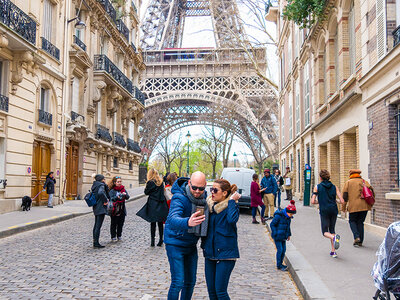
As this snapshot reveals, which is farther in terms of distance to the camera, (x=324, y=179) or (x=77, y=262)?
(x=324, y=179)

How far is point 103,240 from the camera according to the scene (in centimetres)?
952

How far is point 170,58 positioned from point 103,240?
50.6 metres

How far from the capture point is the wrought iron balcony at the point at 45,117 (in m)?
17.0

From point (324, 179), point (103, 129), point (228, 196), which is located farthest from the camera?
point (103, 129)

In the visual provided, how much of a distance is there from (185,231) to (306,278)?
255cm

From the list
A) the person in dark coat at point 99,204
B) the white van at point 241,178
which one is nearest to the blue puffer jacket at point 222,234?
the person in dark coat at point 99,204

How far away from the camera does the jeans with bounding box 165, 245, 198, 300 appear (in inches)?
151

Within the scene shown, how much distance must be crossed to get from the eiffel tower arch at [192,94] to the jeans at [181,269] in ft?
104

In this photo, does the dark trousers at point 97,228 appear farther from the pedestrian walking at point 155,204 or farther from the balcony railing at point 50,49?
the balcony railing at point 50,49

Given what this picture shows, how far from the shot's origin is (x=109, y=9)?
25469mm

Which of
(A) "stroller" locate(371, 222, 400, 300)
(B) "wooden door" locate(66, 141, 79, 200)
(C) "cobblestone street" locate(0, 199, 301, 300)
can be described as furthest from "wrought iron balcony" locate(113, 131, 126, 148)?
(A) "stroller" locate(371, 222, 400, 300)

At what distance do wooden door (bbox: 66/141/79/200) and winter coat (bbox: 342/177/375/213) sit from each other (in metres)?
15.4

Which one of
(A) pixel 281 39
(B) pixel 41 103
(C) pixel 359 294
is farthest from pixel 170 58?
(C) pixel 359 294

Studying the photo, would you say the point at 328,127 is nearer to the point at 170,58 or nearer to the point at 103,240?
the point at 103,240
